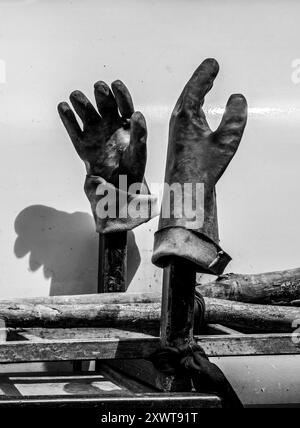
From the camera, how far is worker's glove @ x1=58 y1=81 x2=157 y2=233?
2.12 m

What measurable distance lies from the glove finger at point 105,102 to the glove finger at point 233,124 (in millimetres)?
635

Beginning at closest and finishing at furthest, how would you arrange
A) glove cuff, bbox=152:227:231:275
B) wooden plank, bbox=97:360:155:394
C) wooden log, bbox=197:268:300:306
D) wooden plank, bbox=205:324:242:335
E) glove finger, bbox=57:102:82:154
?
glove cuff, bbox=152:227:231:275 < wooden plank, bbox=97:360:155:394 < wooden plank, bbox=205:324:242:335 < wooden log, bbox=197:268:300:306 < glove finger, bbox=57:102:82:154

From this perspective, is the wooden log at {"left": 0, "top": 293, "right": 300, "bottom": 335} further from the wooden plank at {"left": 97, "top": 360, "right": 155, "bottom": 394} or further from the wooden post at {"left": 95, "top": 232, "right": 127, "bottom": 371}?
the wooden post at {"left": 95, "top": 232, "right": 127, "bottom": 371}

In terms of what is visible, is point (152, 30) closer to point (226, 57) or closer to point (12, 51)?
point (226, 57)

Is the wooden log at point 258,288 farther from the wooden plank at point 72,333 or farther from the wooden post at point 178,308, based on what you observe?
the wooden post at point 178,308

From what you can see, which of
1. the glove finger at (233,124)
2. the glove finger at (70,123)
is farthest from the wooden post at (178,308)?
the glove finger at (70,123)

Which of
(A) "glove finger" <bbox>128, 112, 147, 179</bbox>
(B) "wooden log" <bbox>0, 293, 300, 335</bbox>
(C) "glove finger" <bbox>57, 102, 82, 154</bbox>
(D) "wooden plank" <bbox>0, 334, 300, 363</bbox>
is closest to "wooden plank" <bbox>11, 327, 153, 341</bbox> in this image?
(B) "wooden log" <bbox>0, 293, 300, 335</bbox>

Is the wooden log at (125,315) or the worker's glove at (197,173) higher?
the worker's glove at (197,173)

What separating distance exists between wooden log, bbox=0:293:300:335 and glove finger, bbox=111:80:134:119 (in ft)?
1.59

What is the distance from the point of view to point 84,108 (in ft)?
7.12

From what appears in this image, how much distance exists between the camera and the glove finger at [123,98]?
7.02 feet

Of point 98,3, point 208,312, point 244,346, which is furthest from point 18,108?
point 244,346

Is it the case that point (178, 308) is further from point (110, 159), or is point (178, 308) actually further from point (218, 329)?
point (110, 159)

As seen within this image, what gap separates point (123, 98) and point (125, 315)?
0.57 meters
